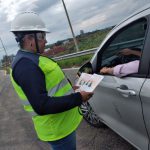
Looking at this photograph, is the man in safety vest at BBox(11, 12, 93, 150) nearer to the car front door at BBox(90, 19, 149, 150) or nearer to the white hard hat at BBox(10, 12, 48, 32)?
the white hard hat at BBox(10, 12, 48, 32)

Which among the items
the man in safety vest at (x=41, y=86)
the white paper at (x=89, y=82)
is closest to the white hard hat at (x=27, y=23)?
the man in safety vest at (x=41, y=86)

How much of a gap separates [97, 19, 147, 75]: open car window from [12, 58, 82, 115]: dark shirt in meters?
1.14

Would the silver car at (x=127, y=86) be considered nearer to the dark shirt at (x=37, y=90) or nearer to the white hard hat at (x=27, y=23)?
the dark shirt at (x=37, y=90)

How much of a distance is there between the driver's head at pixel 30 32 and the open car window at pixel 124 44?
108 cm

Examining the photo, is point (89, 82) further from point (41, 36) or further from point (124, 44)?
point (124, 44)

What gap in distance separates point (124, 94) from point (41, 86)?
109 centimetres

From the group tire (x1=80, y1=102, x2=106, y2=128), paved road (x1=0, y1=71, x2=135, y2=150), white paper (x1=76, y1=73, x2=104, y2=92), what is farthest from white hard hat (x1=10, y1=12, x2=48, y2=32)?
tire (x1=80, y1=102, x2=106, y2=128)

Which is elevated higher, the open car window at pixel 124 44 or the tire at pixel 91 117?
the open car window at pixel 124 44

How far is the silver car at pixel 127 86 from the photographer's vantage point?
3107mm

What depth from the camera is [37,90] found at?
2.60m

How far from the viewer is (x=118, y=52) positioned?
4.27 metres

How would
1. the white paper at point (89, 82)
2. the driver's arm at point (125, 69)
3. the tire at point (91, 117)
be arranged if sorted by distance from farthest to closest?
the tire at point (91, 117)
the driver's arm at point (125, 69)
the white paper at point (89, 82)

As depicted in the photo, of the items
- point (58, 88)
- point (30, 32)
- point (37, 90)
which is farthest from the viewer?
point (58, 88)

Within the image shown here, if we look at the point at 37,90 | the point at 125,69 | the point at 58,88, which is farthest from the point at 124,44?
the point at 37,90
